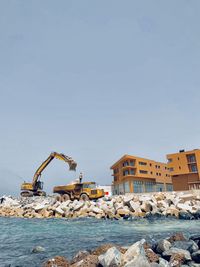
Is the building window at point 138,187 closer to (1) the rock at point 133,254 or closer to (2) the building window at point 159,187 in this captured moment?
(2) the building window at point 159,187

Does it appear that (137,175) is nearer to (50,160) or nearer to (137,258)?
(50,160)

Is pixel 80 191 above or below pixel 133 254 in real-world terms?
A: above

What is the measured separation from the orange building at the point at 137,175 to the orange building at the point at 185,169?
281 inches

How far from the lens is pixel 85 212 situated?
28.9m

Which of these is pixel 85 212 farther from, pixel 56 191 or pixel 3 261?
pixel 3 261

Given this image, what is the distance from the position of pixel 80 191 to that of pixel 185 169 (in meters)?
25.9

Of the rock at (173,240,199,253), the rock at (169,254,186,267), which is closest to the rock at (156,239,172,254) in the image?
the rock at (173,240,199,253)

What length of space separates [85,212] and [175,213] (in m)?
10.7

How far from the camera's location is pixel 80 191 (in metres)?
35.1

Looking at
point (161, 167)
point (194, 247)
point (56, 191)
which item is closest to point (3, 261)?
point (194, 247)

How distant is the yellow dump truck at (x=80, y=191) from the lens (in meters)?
34.4

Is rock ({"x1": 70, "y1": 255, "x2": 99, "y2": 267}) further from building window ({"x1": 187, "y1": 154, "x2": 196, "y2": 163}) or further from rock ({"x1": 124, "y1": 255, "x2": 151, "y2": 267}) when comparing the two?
building window ({"x1": 187, "y1": 154, "x2": 196, "y2": 163})

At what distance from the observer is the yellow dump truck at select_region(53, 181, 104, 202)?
3438 centimetres

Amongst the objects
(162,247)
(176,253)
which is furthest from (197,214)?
(176,253)
